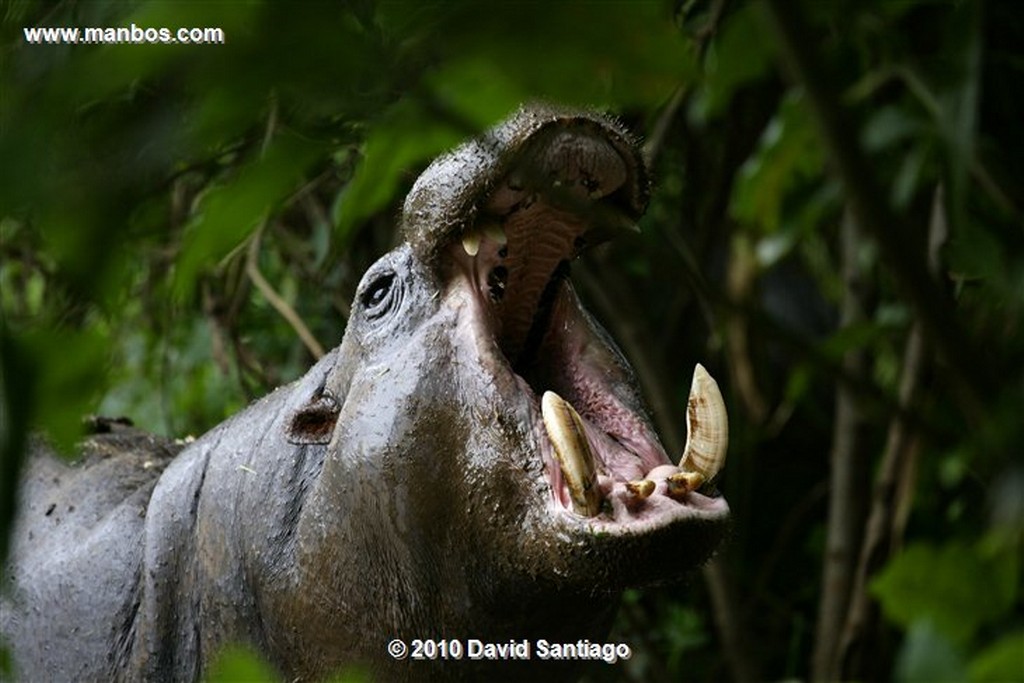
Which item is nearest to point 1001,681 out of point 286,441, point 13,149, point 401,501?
point 13,149

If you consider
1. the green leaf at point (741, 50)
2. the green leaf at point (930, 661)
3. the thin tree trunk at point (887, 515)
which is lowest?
the thin tree trunk at point (887, 515)

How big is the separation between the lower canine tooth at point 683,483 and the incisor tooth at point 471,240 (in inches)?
7.2

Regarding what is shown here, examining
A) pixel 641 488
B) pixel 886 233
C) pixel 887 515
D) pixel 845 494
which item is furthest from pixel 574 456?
pixel 845 494

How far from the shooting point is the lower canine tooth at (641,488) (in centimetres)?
88

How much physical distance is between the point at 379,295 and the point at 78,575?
0.36 m

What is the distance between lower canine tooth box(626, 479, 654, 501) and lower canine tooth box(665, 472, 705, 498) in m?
0.01

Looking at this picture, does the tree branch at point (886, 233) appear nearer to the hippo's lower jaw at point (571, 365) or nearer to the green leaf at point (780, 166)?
the hippo's lower jaw at point (571, 365)

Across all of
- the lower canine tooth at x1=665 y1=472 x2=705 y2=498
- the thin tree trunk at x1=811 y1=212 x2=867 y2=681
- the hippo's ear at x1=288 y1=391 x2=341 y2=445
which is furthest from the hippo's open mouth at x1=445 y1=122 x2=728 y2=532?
the thin tree trunk at x1=811 y1=212 x2=867 y2=681

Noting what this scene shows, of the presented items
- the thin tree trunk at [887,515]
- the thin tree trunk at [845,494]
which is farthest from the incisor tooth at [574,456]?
the thin tree trunk at [845,494]

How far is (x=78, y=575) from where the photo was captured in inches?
47.7

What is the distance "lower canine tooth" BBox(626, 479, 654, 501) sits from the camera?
0.88 meters

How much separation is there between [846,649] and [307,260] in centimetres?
84

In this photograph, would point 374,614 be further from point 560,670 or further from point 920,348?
point 920,348

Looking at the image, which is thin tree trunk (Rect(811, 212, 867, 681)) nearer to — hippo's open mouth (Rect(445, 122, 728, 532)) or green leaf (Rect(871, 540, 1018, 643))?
hippo's open mouth (Rect(445, 122, 728, 532))
